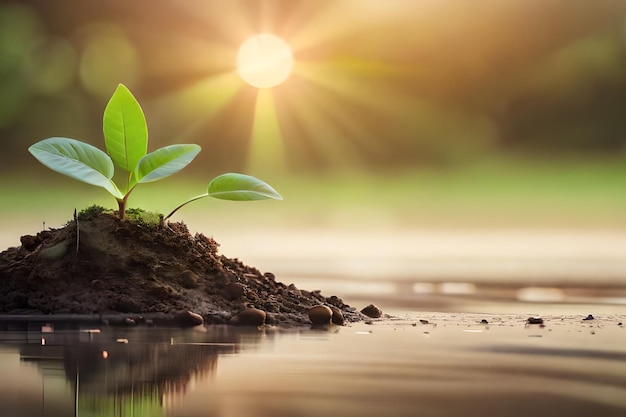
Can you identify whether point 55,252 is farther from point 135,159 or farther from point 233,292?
point 233,292

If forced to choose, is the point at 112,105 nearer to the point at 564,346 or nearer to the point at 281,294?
the point at 281,294

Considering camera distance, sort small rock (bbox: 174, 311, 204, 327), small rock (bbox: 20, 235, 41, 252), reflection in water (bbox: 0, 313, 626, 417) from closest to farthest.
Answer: reflection in water (bbox: 0, 313, 626, 417) < small rock (bbox: 174, 311, 204, 327) < small rock (bbox: 20, 235, 41, 252)

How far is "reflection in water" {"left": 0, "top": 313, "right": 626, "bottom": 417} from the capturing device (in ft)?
7.33

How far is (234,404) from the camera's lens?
2229 millimetres

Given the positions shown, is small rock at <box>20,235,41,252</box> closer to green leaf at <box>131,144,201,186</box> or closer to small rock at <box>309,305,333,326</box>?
green leaf at <box>131,144,201,186</box>

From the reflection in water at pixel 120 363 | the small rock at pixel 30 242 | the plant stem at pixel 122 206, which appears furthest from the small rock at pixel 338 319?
the small rock at pixel 30 242

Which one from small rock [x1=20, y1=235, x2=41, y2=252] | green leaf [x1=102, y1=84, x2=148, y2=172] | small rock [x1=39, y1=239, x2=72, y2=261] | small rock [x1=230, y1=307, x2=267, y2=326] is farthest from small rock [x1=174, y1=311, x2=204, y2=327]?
small rock [x1=20, y1=235, x2=41, y2=252]

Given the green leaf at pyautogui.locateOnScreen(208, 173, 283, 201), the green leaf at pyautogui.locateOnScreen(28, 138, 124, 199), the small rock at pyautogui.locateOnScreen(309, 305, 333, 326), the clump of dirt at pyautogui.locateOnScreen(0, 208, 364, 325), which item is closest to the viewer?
the clump of dirt at pyautogui.locateOnScreen(0, 208, 364, 325)

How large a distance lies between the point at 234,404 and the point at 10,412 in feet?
2.04

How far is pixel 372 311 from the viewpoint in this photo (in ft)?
19.5

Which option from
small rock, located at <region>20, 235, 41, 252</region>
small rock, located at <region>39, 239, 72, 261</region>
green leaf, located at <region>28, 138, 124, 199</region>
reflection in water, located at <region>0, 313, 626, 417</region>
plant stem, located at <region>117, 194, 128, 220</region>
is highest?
green leaf, located at <region>28, 138, 124, 199</region>

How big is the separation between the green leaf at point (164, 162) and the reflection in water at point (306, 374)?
147 cm

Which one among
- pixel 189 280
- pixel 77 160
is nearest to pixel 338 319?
pixel 189 280

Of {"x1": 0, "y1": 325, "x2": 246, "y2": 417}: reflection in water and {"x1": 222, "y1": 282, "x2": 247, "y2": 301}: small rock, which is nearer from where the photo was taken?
{"x1": 0, "y1": 325, "x2": 246, "y2": 417}: reflection in water
